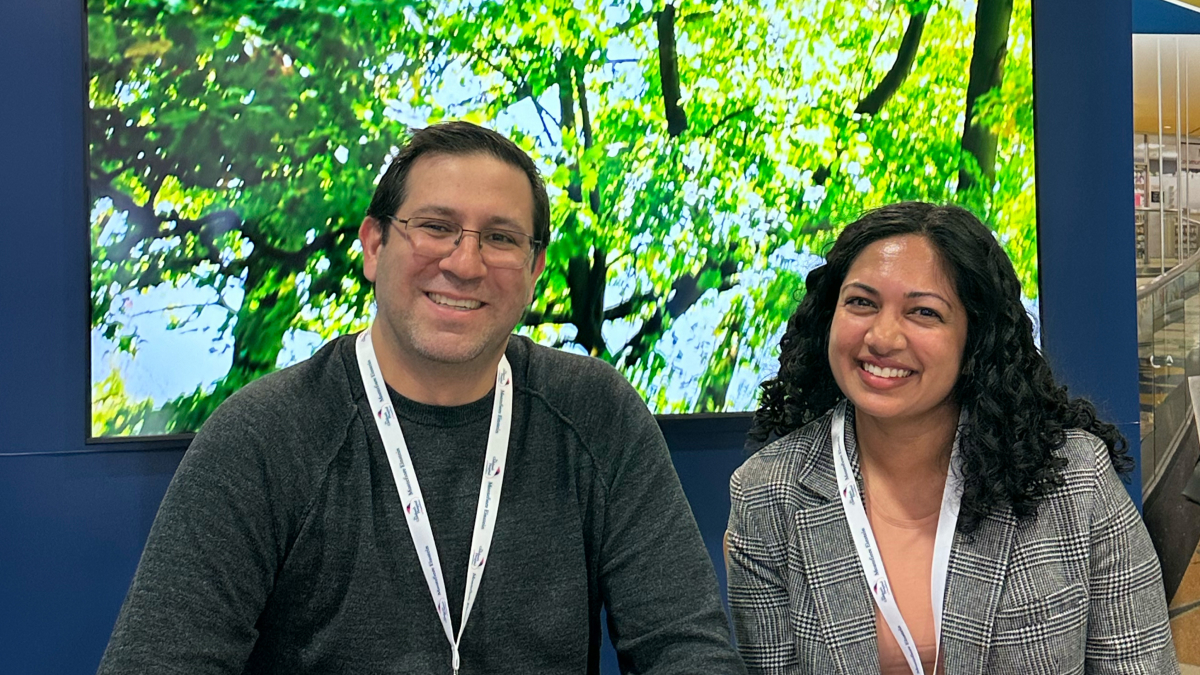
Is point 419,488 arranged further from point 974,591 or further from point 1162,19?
point 1162,19

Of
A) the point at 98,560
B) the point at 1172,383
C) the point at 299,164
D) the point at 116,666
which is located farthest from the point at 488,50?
the point at 1172,383

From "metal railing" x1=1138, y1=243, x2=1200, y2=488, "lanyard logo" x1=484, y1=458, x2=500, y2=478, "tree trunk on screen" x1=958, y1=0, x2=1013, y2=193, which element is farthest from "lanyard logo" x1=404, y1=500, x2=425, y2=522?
"metal railing" x1=1138, y1=243, x2=1200, y2=488

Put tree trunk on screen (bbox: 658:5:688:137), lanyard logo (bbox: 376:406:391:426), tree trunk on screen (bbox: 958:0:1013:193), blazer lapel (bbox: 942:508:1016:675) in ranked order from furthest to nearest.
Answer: tree trunk on screen (bbox: 958:0:1013:193), tree trunk on screen (bbox: 658:5:688:137), blazer lapel (bbox: 942:508:1016:675), lanyard logo (bbox: 376:406:391:426)

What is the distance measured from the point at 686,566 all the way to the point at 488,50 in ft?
5.77

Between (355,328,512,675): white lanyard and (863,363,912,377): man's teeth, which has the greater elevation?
(863,363,912,377): man's teeth

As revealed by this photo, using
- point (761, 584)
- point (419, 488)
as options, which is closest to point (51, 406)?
point (419, 488)

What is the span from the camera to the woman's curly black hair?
1.65m

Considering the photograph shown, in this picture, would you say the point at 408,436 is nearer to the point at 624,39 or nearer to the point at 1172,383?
the point at 624,39

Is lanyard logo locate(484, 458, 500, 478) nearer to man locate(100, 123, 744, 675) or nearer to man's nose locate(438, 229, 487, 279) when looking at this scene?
man locate(100, 123, 744, 675)

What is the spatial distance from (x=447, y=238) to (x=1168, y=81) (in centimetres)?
352

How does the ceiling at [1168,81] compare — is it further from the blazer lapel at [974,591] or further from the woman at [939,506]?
the blazer lapel at [974,591]

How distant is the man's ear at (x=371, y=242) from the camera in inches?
62.5

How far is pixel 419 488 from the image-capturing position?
1.46 metres

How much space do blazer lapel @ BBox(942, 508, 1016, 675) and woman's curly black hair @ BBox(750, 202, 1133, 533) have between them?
0.09ft
